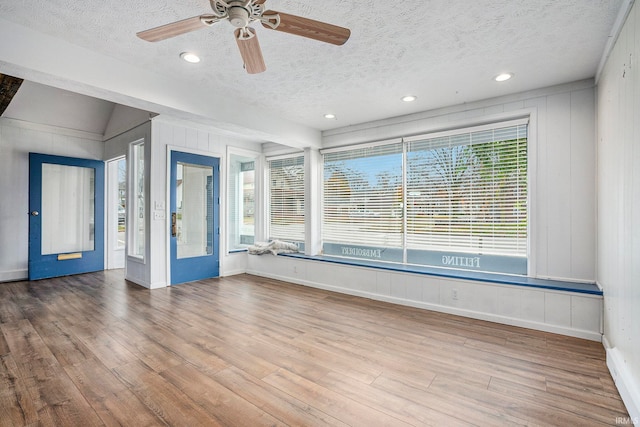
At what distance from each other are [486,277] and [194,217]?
4.71 m

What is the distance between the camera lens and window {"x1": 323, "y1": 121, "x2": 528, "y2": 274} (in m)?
3.78

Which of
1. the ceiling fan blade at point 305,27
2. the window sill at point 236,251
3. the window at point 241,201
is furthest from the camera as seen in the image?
the window at point 241,201

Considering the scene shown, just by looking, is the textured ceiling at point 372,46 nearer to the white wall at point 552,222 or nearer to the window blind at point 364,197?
the white wall at point 552,222

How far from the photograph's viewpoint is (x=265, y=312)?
391 cm

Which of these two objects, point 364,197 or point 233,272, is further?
point 233,272

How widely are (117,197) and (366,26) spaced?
647 cm

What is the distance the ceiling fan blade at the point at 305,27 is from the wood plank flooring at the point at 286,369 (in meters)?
2.39

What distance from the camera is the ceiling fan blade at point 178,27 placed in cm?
183

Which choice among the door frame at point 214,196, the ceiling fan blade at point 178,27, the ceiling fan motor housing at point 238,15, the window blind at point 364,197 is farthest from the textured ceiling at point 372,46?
the door frame at point 214,196

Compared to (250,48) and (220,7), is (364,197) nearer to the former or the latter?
(250,48)

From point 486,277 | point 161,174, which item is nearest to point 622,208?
point 486,277

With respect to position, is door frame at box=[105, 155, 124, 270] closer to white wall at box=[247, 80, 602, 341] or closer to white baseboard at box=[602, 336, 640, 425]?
white wall at box=[247, 80, 602, 341]

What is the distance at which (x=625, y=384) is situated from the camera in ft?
6.73

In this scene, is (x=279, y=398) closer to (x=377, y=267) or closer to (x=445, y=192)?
(x=377, y=267)
